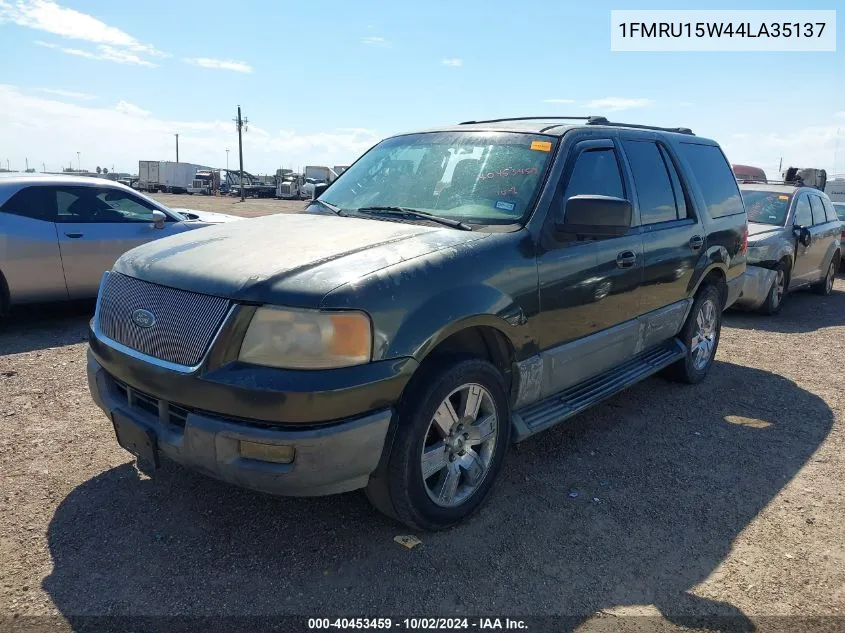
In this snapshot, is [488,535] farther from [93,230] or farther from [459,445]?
[93,230]

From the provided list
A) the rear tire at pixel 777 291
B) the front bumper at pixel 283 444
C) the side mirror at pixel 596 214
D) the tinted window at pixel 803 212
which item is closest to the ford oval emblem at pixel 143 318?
the front bumper at pixel 283 444

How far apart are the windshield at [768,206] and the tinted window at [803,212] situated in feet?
0.59

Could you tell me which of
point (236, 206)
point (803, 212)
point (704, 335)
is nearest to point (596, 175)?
point (704, 335)

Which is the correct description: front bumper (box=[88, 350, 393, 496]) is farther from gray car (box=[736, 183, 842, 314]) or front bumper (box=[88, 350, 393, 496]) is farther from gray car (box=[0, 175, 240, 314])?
gray car (box=[736, 183, 842, 314])

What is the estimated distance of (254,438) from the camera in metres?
2.54

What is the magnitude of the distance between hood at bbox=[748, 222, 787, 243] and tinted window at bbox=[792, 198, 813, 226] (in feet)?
1.44

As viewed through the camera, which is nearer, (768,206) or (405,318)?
(405,318)

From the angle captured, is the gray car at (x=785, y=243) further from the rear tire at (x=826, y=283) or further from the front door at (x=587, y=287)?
the front door at (x=587, y=287)

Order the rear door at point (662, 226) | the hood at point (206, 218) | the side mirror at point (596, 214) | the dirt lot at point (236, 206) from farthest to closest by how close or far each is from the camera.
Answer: the dirt lot at point (236, 206) → the hood at point (206, 218) → the rear door at point (662, 226) → the side mirror at point (596, 214)

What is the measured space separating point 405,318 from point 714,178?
406 centimetres

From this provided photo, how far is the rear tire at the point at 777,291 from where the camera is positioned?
28.7 ft

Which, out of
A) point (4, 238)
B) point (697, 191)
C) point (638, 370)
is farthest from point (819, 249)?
point (4, 238)

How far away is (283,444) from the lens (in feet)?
8.32

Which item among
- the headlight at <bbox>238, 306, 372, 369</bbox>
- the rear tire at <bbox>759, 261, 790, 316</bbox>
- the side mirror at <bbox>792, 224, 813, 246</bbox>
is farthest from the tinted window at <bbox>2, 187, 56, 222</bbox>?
the side mirror at <bbox>792, 224, 813, 246</bbox>
